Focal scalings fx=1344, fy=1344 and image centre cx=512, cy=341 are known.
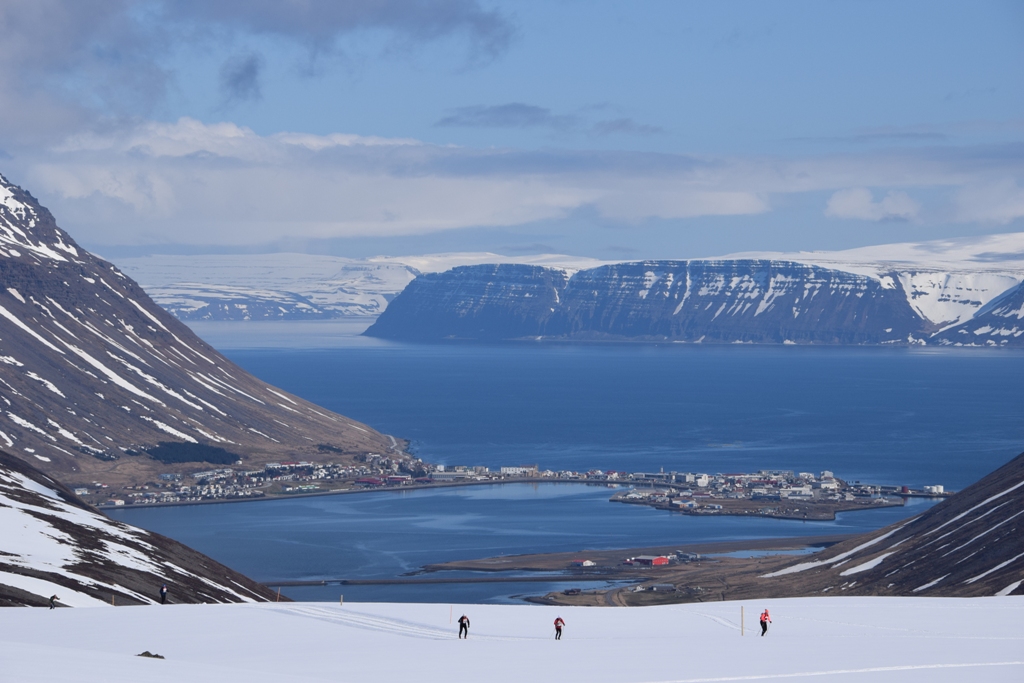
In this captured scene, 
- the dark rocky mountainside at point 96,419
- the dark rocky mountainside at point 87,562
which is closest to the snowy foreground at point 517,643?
the dark rocky mountainside at point 87,562

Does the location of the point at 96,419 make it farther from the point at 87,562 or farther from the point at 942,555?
the point at 942,555

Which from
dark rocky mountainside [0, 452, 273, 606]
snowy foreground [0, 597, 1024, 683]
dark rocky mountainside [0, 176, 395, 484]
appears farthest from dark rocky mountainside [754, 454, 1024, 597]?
dark rocky mountainside [0, 176, 395, 484]

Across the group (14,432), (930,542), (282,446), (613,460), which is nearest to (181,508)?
(14,432)

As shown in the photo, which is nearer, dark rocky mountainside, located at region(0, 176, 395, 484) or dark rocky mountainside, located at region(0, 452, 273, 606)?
dark rocky mountainside, located at region(0, 452, 273, 606)

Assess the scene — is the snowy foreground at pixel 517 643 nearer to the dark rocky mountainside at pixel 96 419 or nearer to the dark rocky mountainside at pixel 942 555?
the dark rocky mountainside at pixel 942 555

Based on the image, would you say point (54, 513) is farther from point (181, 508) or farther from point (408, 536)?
point (181, 508)

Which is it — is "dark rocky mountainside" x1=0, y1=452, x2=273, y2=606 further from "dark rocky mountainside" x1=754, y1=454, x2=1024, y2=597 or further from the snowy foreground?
"dark rocky mountainside" x1=754, y1=454, x2=1024, y2=597
